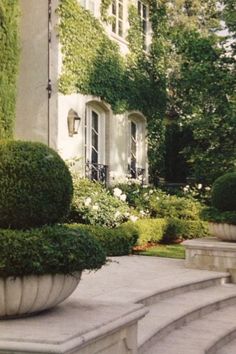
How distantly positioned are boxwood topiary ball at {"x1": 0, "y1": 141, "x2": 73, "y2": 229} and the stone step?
1.68m

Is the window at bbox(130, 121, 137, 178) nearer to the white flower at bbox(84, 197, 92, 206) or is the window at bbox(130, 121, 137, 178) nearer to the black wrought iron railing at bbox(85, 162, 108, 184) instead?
the black wrought iron railing at bbox(85, 162, 108, 184)

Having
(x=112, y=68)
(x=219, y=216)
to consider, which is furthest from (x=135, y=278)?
(x=112, y=68)

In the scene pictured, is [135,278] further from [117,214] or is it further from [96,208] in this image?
[117,214]

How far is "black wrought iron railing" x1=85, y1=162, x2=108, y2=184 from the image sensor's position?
15.9 metres

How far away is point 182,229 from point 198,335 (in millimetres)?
8282

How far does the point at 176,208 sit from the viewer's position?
52.2ft

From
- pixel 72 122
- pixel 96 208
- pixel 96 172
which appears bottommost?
pixel 96 208

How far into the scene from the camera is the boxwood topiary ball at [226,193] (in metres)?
10.2

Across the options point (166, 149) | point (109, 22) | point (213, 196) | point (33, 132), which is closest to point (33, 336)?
point (213, 196)

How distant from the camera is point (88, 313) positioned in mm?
4629

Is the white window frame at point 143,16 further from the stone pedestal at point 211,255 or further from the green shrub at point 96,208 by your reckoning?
the stone pedestal at point 211,255

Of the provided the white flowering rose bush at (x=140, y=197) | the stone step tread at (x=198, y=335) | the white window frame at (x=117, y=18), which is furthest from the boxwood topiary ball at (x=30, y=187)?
the white window frame at (x=117, y=18)

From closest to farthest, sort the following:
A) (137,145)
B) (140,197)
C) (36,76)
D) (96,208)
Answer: (96,208) < (36,76) < (140,197) < (137,145)

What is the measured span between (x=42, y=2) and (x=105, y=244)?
699cm
